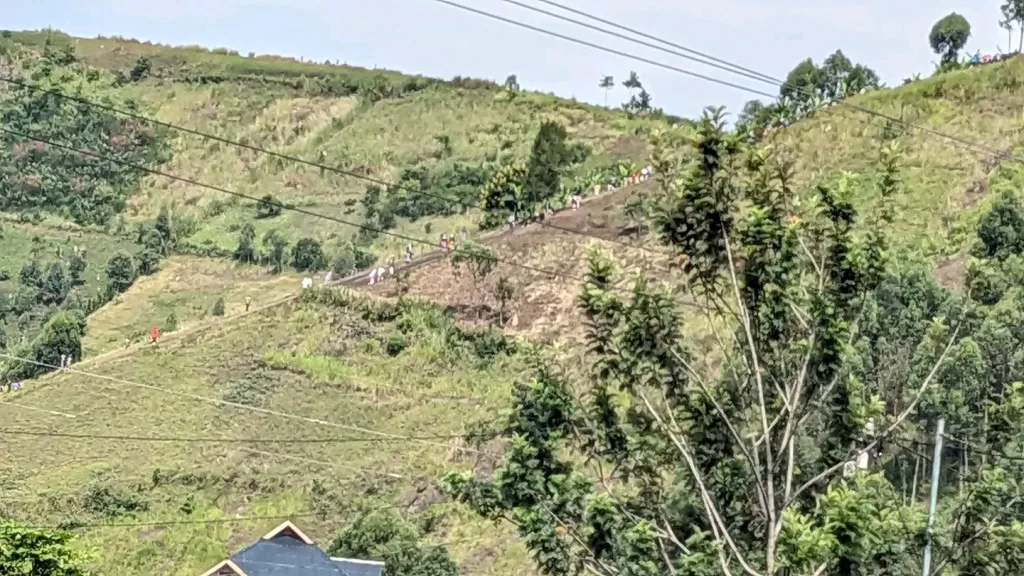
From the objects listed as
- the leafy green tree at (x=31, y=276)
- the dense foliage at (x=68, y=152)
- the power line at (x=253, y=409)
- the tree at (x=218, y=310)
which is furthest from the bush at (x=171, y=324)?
the dense foliage at (x=68, y=152)

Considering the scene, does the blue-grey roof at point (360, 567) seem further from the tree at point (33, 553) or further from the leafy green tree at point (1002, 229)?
the leafy green tree at point (1002, 229)

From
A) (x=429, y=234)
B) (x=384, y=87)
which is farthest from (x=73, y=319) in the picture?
(x=384, y=87)

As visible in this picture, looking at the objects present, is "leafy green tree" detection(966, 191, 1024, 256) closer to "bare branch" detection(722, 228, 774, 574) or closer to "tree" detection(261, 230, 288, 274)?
"bare branch" detection(722, 228, 774, 574)

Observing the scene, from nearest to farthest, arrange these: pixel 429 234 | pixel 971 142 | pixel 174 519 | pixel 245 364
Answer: pixel 174 519 → pixel 245 364 → pixel 971 142 → pixel 429 234

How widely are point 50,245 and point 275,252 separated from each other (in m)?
22.1

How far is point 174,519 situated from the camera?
148 feet

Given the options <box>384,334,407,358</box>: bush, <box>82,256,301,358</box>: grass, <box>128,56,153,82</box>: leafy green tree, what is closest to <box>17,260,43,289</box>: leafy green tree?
<box>82,256,301,358</box>: grass

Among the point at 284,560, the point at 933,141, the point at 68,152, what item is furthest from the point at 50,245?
the point at 284,560

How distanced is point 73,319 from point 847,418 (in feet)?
211

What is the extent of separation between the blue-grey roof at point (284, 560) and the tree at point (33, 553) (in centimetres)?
795

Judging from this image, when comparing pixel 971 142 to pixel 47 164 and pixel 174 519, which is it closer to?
pixel 174 519

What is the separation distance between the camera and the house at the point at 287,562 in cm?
3241

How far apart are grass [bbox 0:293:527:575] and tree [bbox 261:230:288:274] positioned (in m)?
26.0

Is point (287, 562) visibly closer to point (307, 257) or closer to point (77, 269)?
point (307, 257)
